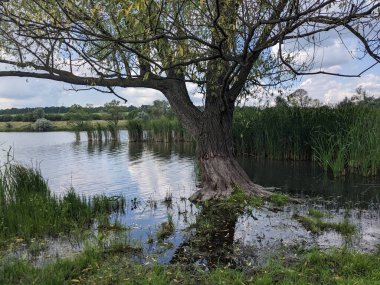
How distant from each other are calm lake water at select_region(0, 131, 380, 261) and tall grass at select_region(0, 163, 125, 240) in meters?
0.76

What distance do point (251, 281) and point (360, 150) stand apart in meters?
10.4

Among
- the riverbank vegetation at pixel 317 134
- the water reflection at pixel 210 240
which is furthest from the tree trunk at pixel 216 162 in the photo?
the riverbank vegetation at pixel 317 134

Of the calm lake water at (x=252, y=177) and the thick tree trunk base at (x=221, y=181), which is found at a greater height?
the thick tree trunk base at (x=221, y=181)

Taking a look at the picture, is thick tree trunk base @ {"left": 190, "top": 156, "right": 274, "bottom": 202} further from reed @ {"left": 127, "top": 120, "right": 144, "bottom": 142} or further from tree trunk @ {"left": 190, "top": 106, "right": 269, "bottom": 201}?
reed @ {"left": 127, "top": 120, "right": 144, "bottom": 142}

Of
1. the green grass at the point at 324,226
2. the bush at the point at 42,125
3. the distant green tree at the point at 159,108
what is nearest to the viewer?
the green grass at the point at 324,226

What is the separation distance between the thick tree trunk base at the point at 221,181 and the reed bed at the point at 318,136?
3.35 meters

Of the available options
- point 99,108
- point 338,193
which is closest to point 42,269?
point 338,193

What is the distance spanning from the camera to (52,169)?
18.0m

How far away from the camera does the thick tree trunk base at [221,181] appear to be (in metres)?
10.1

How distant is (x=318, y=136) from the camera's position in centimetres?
1609

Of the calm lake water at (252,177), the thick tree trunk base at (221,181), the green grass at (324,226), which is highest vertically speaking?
the thick tree trunk base at (221,181)

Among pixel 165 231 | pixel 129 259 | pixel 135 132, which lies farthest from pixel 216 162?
pixel 135 132

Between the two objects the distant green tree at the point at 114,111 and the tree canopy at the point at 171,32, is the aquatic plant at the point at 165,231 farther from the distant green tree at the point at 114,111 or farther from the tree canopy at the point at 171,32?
the distant green tree at the point at 114,111

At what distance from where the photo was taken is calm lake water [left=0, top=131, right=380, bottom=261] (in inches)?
286
